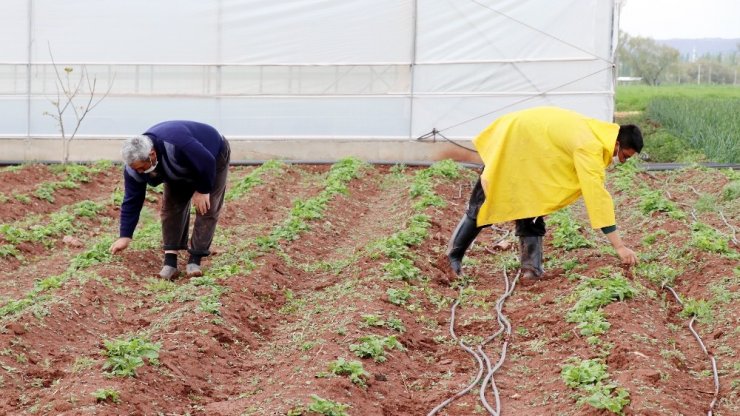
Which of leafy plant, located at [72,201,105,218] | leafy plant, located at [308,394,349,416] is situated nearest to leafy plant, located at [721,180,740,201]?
leafy plant, located at [72,201,105,218]

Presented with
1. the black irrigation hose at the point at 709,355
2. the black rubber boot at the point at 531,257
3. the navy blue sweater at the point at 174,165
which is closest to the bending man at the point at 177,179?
the navy blue sweater at the point at 174,165

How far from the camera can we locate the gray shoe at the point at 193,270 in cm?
A: 801

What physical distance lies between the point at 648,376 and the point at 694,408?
Result: 0.89 ft

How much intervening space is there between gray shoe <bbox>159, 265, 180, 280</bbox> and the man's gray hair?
3.85 feet

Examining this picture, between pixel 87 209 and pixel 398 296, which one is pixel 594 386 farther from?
pixel 87 209

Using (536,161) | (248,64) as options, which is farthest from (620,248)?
(248,64)

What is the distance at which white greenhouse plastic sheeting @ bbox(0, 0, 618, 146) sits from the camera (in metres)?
16.5

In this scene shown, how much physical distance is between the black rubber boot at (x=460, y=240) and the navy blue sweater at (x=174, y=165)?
1878mm

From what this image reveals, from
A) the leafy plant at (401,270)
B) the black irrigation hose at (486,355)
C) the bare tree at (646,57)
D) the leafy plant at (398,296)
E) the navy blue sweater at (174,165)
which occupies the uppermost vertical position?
the bare tree at (646,57)

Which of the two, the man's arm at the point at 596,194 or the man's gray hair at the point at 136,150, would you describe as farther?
the man's gray hair at the point at 136,150

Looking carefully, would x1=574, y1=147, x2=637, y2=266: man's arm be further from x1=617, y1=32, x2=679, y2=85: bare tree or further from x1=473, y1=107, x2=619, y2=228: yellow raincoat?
x1=617, y1=32, x2=679, y2=85: bare tree

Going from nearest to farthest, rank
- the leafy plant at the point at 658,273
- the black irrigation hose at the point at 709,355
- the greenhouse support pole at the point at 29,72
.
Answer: the black irrigation hose at the point at 709,355 < the leafy plant at the point at 658,273 < the greenhouse support pole at the point at 29,72

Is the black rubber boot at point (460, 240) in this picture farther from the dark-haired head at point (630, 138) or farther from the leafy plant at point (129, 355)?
the leafy plant at point (129, 355)

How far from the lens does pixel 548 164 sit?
292 inches
